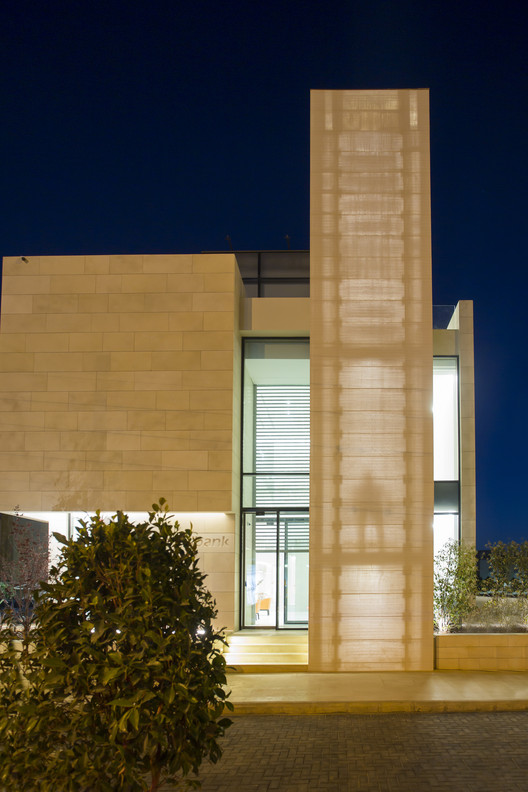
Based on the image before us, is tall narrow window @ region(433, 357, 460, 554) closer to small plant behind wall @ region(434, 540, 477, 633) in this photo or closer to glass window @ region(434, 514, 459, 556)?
glass window @ region(434, 514, 459, 556)

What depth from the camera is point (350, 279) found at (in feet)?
46.8

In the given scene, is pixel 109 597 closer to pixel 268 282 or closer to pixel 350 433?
pixel 350 433

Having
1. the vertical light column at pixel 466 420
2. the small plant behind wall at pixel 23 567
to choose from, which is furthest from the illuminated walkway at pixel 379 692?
the vertical light column at pixel 466 420

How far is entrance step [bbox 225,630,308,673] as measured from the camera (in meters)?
13.5

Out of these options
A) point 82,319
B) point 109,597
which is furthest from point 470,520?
point 109,597

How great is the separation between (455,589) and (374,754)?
5745 millimetres

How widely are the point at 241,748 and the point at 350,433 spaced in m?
6.02

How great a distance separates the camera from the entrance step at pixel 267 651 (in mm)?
13477

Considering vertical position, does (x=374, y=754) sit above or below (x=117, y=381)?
below

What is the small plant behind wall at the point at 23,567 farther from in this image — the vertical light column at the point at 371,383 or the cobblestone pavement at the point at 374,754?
the cobblestone pavement at the point at 374,754

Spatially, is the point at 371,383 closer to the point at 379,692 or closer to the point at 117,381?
the point at 379,692

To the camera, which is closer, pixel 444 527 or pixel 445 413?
pixel 444 527

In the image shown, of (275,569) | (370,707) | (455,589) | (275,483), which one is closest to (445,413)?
(275,483)

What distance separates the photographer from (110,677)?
4684 mm
